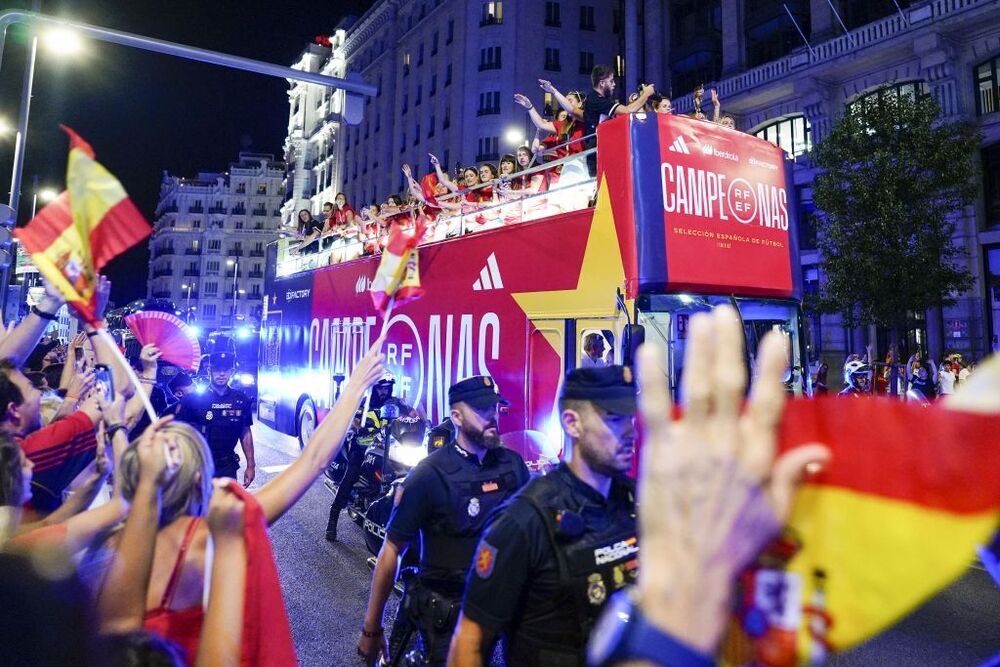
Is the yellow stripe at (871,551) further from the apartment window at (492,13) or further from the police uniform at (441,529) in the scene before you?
the apartment window at (492,13)

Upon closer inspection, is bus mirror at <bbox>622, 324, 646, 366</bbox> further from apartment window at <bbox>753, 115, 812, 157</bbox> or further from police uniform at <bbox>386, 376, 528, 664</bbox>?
apartment window at <bbox>753, 115, 812, 157</bbox>

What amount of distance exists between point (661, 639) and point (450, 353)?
6.93 m

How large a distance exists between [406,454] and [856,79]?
85.1ft

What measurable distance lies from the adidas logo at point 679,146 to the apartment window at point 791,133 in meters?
22.8

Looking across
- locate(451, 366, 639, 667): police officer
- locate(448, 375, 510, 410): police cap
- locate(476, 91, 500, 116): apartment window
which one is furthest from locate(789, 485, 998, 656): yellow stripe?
locate(476, 91, 500, 116): apartment window

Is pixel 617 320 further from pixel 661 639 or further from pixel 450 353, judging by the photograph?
pixel 661 639

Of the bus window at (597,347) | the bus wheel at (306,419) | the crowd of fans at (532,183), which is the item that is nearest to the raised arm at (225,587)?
the bus window at (597,347)

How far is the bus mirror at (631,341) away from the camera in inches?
199

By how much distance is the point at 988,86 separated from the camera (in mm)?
20812

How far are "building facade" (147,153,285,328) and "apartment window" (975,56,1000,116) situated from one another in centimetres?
9087

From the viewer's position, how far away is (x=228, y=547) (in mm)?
1767

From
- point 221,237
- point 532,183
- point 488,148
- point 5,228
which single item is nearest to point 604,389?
point 532,183

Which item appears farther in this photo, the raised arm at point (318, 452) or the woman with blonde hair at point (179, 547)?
the raised arm at point (318, 452)

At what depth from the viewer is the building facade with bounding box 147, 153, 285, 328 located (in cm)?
9588
